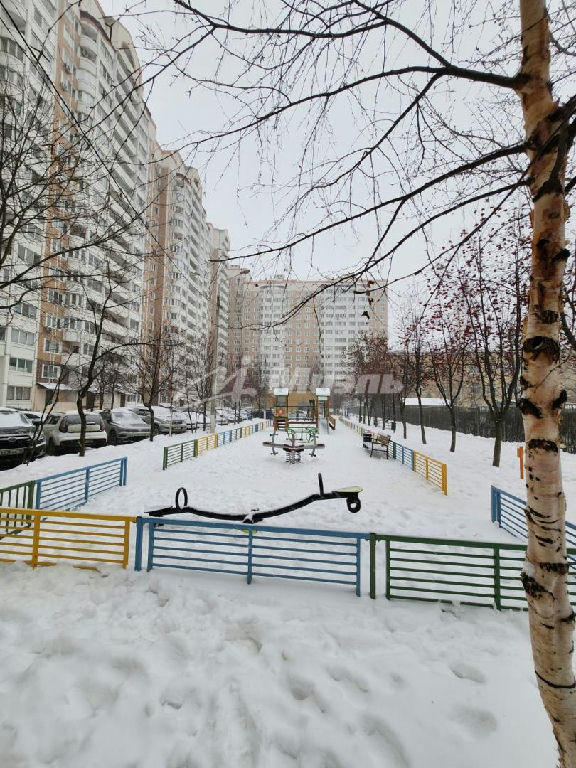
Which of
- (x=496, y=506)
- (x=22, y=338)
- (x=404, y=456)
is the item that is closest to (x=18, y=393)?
(x=22, y=338)

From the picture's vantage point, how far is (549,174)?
174cm

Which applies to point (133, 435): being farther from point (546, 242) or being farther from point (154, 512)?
point (546, 242)

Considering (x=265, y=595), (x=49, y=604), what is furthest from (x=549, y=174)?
(x=49, y=604)

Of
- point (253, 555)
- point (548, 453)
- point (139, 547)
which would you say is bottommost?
point (139, 547)

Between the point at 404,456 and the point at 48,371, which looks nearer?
the point at 404,456

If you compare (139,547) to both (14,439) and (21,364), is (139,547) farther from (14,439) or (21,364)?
(21,364)

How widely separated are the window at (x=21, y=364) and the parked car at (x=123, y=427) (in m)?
16.6

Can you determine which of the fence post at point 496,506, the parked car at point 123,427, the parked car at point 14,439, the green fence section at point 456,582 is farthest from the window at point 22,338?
the fence post at point 496,506

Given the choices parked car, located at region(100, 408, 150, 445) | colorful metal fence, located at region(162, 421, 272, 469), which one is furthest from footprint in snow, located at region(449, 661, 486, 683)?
parked car, located at region(100, 408, 150, 445)

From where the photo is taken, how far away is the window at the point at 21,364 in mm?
30141

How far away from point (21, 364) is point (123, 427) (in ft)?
65.7

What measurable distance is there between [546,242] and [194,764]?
4.14 m

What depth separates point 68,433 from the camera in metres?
15.6

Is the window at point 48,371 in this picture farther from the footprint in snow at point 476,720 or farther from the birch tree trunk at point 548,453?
the birch tree trunk at point 548,453
